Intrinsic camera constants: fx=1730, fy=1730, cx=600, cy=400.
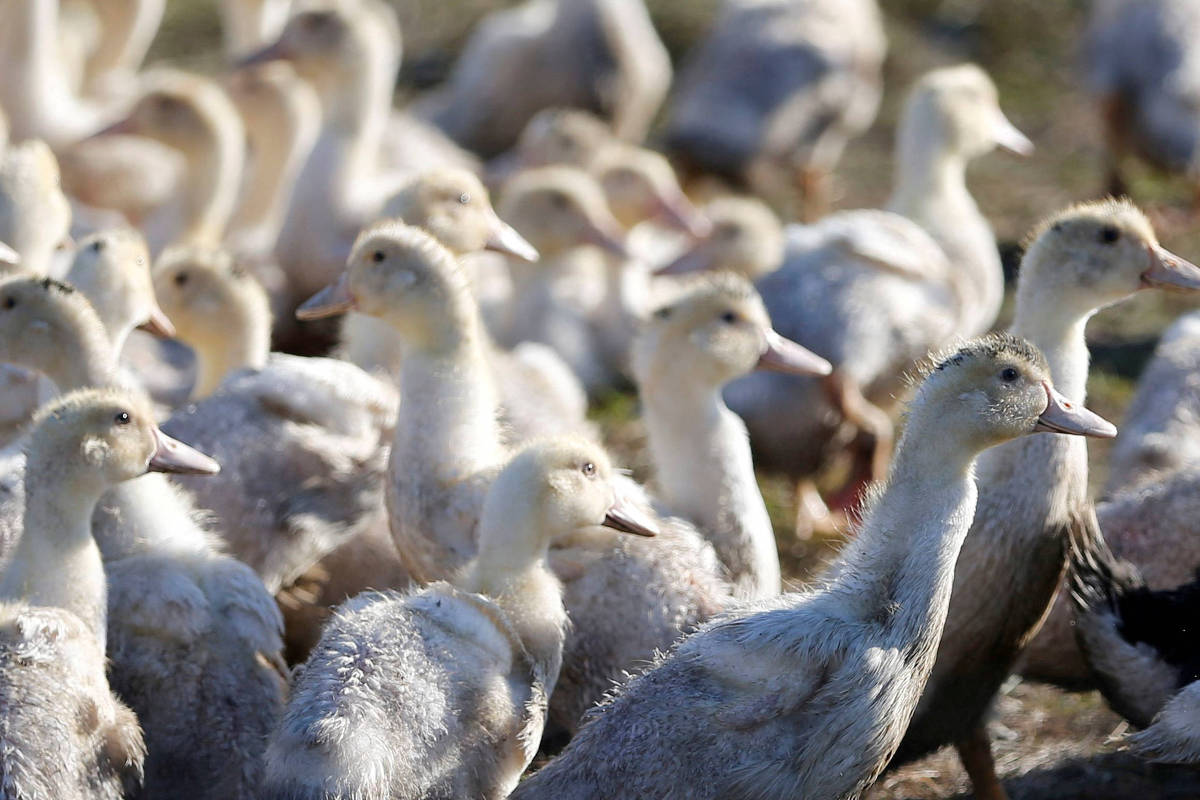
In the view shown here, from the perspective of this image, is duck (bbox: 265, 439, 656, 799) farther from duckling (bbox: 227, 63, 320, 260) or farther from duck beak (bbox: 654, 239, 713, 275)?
duckling (bbox: 227, 63, 320, 260)

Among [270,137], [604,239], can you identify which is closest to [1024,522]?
[604,239]

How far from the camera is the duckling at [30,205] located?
5281 mm

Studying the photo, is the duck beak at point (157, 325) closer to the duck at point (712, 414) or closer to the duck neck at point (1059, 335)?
the duck at point (712, 414)

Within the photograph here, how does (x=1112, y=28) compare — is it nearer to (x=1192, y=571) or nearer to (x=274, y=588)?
(x=1192, y=571)

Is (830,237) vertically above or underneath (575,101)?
above

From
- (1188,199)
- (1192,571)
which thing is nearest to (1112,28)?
(1188,199)

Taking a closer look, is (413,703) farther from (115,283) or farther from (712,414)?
(115,283)

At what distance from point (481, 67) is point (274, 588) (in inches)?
215

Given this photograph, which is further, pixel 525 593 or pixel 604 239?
pixel 604 239

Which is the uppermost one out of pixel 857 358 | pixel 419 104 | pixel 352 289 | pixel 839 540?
pixel 352 289

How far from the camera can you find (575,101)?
9297 millimetres

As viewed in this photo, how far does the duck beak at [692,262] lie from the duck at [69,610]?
9.55 ft

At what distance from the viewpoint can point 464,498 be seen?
4293 mm

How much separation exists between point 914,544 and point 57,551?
6.04 feet
